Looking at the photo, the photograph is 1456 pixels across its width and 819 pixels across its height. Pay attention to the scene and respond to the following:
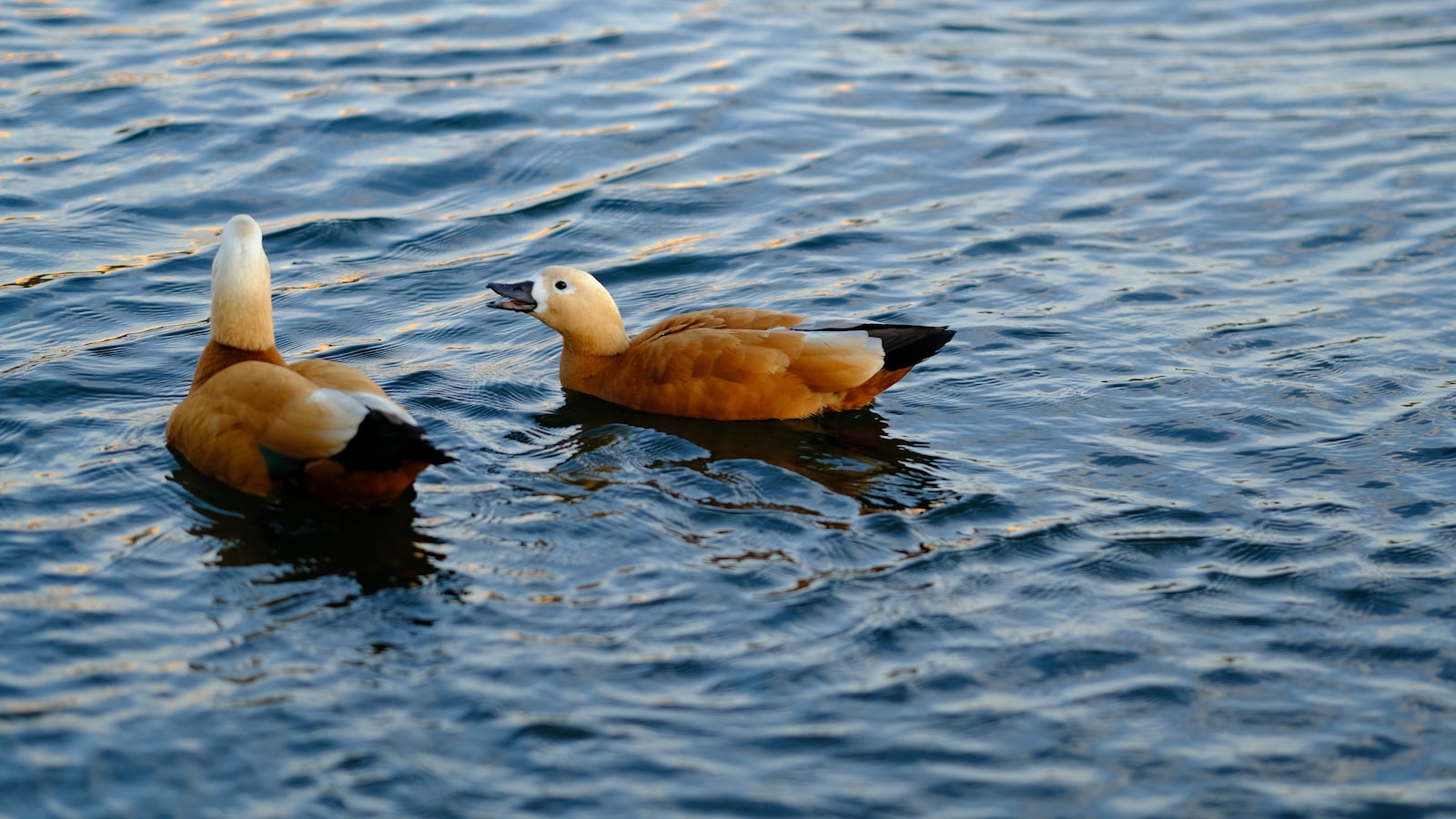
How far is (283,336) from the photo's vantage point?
9.04 metres

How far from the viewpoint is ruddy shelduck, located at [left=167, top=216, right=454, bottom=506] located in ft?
21.1

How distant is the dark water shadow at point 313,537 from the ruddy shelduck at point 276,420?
80 millimetres

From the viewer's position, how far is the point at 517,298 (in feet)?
27.8

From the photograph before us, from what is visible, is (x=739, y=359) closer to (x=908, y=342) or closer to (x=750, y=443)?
(x=750, y=443)

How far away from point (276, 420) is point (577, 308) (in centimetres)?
214

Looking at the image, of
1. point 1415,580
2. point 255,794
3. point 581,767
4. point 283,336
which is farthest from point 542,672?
point 283,336

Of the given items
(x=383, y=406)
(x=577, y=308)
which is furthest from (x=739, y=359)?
(x=383, y=406)

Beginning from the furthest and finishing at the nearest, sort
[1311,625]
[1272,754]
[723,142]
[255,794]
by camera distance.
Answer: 1. [723,142]
2. [1311,625]
3. [1272,754]
4. [255,794]

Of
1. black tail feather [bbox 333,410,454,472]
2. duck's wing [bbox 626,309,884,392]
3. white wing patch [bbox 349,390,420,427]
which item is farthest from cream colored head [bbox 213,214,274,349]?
duck's wing [bbox 626,309,884,392]

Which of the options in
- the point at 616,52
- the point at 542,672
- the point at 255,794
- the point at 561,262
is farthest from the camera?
the point at 616,52

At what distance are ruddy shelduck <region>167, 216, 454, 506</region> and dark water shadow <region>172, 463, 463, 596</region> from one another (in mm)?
80

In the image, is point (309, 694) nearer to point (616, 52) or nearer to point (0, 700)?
point (0, 700)

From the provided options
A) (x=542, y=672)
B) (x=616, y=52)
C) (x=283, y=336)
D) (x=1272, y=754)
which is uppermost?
(x=616, y=52)

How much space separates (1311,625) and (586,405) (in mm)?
4066
